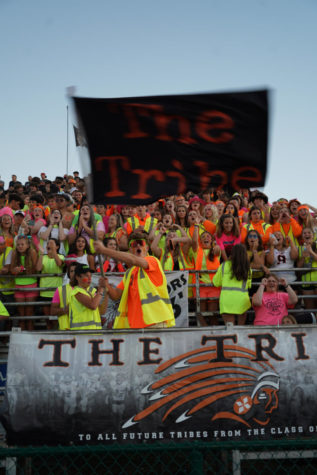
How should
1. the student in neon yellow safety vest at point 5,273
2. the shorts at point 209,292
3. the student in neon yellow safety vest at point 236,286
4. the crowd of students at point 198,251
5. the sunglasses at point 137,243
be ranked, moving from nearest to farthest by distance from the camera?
the sunglasses at point 137,243 → the student in neon yellow safety vest at point 236,286 → the crowd of students at point 198,251 → the shorts at point 209,292 → the student in neon yellow safety vest at point 5,273

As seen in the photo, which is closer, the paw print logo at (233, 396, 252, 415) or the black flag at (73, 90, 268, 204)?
the paw print logo at (233, 396, 252, 415)

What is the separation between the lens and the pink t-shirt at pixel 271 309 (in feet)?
26.8

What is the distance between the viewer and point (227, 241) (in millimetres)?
10297

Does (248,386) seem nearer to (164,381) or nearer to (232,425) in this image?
(232,425)

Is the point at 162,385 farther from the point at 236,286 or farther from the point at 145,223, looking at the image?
the point at 145,223

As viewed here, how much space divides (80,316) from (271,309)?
8.78ft

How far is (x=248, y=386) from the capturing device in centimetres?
577

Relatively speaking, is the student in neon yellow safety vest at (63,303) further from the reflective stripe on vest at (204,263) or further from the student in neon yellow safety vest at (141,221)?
the student in neon yellow safety vest at (141,221)

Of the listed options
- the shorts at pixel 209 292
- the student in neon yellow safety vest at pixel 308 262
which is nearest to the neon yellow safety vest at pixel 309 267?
the student in neon yellow safety vest at pixel 308 262

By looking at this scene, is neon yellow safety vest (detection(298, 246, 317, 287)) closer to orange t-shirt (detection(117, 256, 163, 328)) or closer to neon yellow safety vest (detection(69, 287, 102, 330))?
orange t-shirt (detection(117, 256, 163, 328))

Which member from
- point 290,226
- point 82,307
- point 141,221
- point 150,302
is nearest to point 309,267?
point 290,226

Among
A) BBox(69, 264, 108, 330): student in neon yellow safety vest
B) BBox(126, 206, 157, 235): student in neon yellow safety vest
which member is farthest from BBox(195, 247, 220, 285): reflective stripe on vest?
BBox(69, 264, 108, 330): student in neon yellow safety vest

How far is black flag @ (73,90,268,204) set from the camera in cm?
595

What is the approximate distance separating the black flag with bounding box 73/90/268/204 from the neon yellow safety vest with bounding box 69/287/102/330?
6.76ft
